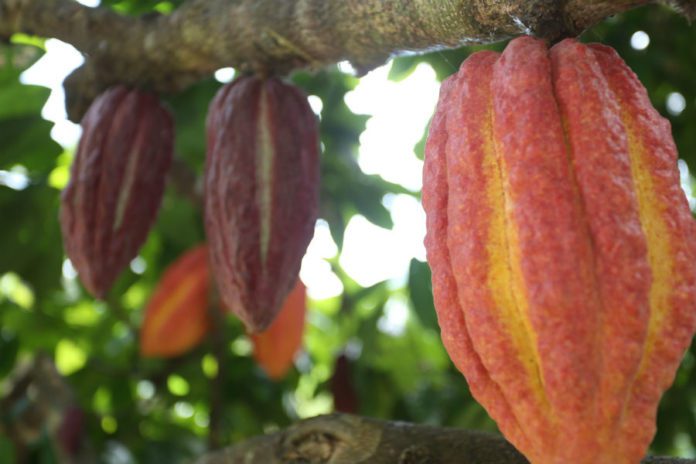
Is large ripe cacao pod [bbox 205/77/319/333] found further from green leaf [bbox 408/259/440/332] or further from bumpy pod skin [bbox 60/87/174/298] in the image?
green leaf [bbox 408/259/440/332]

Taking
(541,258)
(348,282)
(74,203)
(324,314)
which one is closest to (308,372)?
(348,282)

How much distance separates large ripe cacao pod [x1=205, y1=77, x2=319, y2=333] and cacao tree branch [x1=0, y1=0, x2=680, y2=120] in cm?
8

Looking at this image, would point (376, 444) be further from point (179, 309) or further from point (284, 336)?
point (179, 309)

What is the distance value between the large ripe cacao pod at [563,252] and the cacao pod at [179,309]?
1.35 metres

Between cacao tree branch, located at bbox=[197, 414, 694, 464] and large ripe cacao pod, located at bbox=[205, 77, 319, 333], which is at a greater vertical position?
large ripe cacao pod, located at bbox=[205, 77, 319, 333]

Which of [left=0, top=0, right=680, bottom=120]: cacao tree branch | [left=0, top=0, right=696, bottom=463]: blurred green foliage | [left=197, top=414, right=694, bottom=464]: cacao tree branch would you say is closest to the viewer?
[left=0, top=0, right=680, bottom=120]: cacao tree branch

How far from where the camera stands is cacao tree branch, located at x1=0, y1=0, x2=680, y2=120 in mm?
898

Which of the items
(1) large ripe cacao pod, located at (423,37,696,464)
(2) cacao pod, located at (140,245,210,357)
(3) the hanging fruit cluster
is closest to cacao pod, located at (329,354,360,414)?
(2) cacao pod, located at (140,245,210,357)

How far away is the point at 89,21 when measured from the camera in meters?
1.46

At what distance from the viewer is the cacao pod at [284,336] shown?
205 centimetres

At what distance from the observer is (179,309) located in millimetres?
2180

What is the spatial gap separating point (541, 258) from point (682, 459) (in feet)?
1.14

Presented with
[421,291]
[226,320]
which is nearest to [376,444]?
A: [421,291]

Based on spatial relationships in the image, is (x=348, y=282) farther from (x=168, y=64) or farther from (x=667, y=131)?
(x=667, y=131)
